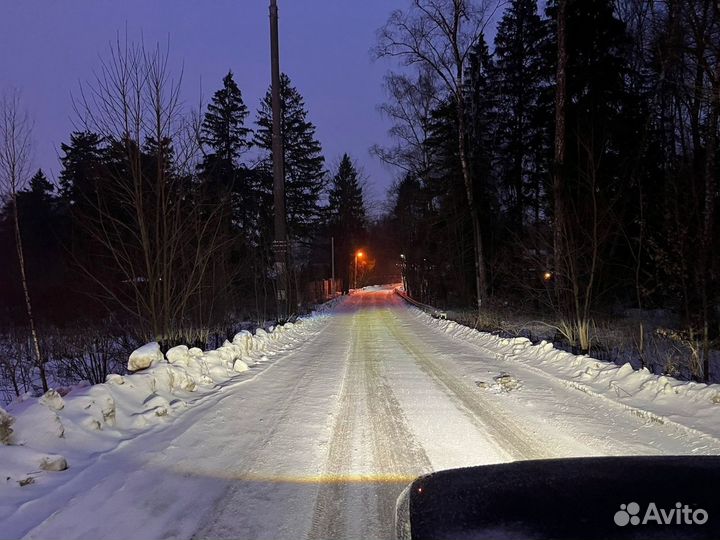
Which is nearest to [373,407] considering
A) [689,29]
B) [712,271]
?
[712,271]

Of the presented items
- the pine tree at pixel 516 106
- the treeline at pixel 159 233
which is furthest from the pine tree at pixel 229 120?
the pine tree at pixel 516 106

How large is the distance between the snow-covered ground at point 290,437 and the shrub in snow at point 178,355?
1.0 inches

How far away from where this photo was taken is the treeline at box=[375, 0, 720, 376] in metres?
9.60

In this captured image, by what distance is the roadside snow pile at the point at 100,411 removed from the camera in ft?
13.4

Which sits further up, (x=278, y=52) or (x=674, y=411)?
(x=278, y=52)

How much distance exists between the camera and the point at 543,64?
25.8 m

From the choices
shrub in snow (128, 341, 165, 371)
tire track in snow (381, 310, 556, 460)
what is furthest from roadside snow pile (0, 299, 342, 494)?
tire track in snow (381, 310, 556, 460)

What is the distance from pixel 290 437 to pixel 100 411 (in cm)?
216

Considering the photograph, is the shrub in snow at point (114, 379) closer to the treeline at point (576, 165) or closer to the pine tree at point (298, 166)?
the treeline at point (576, 165)

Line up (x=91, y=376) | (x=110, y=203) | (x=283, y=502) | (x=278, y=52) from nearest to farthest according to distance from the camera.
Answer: (x=283, y=502) → (x=110, y=203) → (x=91, y=376) → (x=278, y=52)

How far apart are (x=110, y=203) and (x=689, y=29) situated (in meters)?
12.7

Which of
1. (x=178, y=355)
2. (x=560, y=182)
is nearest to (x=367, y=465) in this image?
(x=178, y=355)

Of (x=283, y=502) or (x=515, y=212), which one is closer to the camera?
(x=283, y=502)

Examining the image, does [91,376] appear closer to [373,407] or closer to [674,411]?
[373,407]
